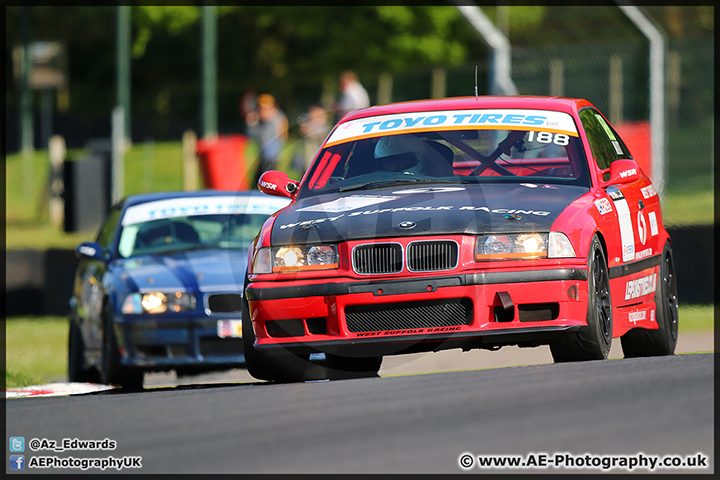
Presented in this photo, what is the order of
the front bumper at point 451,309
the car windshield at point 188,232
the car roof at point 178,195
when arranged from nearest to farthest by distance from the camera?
1. the front bumper at point 451,309
2. the car windshield at point 188,232
3. the car roof at point 178,195

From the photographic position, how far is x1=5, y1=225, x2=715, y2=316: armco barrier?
14.5m

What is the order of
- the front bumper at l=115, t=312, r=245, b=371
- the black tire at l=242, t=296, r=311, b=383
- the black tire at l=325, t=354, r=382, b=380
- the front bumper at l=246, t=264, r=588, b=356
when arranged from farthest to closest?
the front bumper at l=115, t=312, r=245, b=371
the black tire at l=325, t=354, r=382, b=380
the black tire at l=242, t=296, r=311, b=383
the front bumper at l=246, t=264, r=588, b=356

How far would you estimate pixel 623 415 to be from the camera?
18.6 ft

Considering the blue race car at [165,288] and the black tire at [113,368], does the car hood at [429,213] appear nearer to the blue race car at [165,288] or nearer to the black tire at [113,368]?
the blue race car at [165,288]

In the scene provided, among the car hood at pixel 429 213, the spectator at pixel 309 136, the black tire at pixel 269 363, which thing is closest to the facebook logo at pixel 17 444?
the black tire at pixel 269 363

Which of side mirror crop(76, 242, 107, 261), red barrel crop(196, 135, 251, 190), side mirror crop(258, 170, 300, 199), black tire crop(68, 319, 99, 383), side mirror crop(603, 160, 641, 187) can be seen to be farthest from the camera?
red barrel crop(196, 135, 251, 190)

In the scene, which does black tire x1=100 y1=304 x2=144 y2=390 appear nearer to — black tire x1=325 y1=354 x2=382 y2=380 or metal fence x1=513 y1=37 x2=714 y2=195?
black tire x1=325 y1=354 x2=382 y2=380

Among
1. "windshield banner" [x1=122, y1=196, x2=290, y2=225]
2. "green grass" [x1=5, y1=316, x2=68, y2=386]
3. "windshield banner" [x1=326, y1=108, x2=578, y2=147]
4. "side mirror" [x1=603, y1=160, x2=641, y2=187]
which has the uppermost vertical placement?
"windshield banner" [x1=326, y1=108, x2=578, y2=147]

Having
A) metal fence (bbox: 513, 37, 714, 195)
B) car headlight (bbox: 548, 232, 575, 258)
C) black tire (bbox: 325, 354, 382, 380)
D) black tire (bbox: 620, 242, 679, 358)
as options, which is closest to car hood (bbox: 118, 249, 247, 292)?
black tire (bbox: 325, 354, 382, 380)

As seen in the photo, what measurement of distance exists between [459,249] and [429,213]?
28 cm

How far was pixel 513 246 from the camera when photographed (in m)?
7.04

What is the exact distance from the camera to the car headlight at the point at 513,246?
7020 millimetres

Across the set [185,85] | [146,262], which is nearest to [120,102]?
[185,85]

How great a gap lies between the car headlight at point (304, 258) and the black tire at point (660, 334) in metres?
2.17
